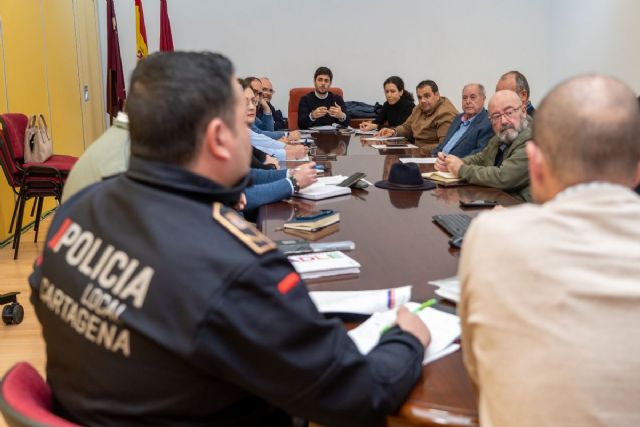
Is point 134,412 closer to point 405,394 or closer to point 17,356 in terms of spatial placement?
point 405,394

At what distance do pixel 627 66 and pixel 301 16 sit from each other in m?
3.86

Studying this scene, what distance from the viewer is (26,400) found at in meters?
0.93

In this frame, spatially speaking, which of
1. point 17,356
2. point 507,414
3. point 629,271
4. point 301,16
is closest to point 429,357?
point 507,414

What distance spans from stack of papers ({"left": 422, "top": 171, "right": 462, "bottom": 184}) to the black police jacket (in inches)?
82.3

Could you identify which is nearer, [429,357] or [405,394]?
[405,394]

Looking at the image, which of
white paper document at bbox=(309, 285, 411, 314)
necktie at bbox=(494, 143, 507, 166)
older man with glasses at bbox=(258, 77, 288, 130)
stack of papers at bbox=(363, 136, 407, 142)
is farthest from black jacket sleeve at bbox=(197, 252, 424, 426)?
older man with glasses at bbox=(258, 77, 288, 130)

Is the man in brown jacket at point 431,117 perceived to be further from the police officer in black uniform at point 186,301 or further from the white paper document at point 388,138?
the police officer in black uniform at point 186,301

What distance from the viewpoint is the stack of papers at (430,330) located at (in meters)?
1.20

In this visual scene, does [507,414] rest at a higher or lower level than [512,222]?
lower

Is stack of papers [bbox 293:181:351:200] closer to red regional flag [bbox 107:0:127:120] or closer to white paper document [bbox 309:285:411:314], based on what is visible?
white paper document [bbox 309:285:411:314]

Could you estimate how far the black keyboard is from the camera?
2.02 metres

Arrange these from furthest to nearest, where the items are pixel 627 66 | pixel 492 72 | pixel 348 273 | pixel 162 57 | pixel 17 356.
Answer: pixel 492 72 → pixel 627 66 → pixel 17 356 → pixel 348 273 → pixel 162 57

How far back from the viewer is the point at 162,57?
1.02 meters

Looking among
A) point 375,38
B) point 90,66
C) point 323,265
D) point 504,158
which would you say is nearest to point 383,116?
point 375,38
